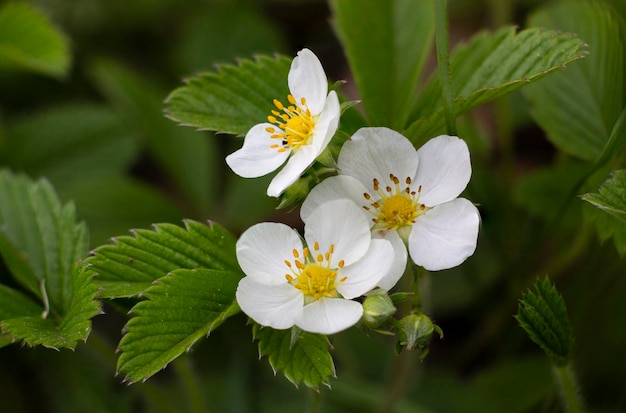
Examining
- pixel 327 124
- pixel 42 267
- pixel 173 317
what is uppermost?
pixel 327 124

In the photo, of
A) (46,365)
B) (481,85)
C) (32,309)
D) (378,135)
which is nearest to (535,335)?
(378,135)

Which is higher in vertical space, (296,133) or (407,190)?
(296,133)

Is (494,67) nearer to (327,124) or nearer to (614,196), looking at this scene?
(614,196)

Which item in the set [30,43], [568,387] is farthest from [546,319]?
[30,43]

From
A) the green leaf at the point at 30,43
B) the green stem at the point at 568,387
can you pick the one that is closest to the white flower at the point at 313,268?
the green stem at the point at 568,387

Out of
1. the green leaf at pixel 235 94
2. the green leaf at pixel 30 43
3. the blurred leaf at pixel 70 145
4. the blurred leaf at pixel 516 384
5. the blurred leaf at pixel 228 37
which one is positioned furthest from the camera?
the blurred leaf at pixel 228 37

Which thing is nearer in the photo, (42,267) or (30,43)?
(42,267)

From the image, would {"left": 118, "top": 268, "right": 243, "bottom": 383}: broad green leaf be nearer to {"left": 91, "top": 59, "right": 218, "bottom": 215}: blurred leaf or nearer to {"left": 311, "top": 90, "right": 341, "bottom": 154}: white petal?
{"left": 311, "top": 90, "right": 341, "bottom": 154}: white petal

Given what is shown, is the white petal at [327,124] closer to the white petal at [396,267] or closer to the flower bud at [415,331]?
the white petal at [396,267]
